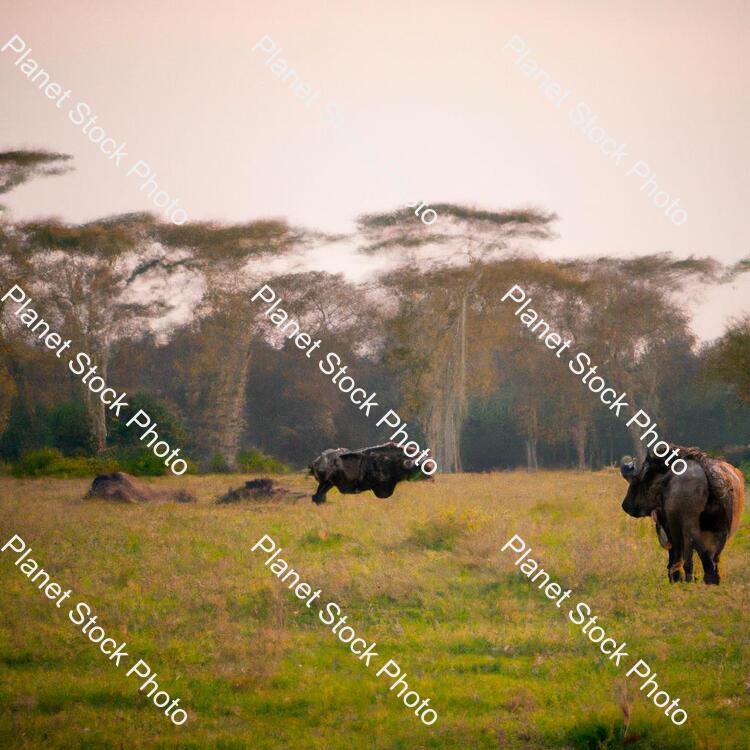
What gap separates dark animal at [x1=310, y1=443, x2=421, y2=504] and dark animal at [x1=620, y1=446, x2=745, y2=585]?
978 centimetres

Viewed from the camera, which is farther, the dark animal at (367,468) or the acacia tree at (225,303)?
the acacia tree at (225,303)

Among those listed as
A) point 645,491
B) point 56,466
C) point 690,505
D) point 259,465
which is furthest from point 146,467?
point 690,505

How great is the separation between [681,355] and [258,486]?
29823mm

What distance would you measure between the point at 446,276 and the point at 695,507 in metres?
29.6

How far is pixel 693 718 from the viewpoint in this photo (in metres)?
6.02

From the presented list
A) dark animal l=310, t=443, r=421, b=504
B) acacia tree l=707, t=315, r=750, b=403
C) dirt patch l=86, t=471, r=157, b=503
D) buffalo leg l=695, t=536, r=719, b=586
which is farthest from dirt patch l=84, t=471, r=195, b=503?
acacia tree l=707, t=315, r=750, b=403

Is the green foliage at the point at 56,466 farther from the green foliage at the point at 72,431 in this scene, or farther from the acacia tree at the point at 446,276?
the acacia tree at the point at 446,276

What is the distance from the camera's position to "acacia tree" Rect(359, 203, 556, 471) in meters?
38.2

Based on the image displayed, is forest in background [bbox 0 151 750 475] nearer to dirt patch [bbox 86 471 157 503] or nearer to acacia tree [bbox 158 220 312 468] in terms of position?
acacia tree [bbox 158 220 312 468]

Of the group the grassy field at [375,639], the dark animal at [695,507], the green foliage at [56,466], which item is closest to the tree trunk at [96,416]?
the green foliage at [56,466]

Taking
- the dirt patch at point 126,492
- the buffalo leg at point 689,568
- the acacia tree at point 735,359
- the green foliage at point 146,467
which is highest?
the green foliage at point 146,467

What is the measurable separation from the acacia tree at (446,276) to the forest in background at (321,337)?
66 millimetres

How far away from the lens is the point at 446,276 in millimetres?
38531

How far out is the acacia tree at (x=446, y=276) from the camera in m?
38.2
